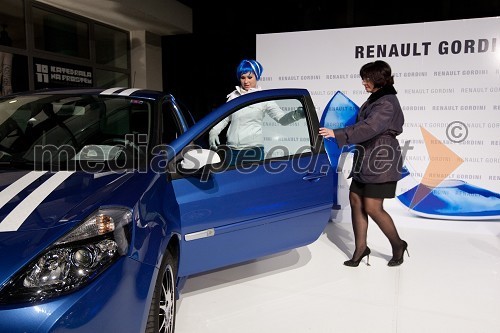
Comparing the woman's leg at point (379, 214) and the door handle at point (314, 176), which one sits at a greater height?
the door handle at point (314, 176)

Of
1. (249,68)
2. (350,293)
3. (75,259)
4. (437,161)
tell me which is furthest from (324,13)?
(75,259)

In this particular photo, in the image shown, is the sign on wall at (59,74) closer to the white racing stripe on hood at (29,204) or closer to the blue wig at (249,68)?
the blue wig at (249,68)

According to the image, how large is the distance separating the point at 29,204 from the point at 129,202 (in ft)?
1.03

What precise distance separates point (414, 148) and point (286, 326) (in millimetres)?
2653

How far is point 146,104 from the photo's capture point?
2215mm

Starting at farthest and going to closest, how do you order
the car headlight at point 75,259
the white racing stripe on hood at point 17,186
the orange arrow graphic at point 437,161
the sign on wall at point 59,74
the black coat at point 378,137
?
1. the sign on wall at point 59,74
2. the orange arrow graphic at point 437,161
3. the black coat at point 378,137
4. the white racing stripe on hood at point 17,186
5. the car headlight at point 75,259

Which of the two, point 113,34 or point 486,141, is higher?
point 113,34

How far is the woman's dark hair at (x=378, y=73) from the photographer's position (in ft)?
8.99

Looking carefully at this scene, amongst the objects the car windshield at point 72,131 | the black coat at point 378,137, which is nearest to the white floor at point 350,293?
the black coat at point 378,137

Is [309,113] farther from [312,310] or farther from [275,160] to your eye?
[312,310]

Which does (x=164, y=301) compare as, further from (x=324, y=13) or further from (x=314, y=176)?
(x=324, y=13)

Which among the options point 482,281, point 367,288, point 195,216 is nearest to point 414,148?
point 482,281

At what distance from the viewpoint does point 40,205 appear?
138cm

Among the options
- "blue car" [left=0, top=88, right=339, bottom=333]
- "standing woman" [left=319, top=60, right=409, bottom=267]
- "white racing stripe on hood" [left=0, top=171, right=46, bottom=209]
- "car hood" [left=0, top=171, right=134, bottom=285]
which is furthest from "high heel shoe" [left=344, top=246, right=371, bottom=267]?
"white racing stripe on hood" [left=0, top=171, right=46, bottom=209]
